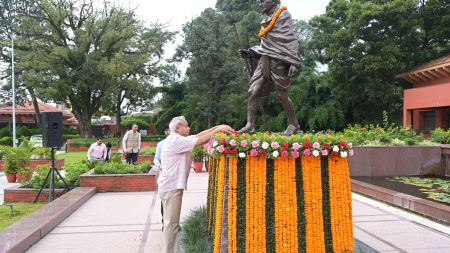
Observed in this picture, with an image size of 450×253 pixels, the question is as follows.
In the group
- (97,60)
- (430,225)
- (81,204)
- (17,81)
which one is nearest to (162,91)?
(97,60)

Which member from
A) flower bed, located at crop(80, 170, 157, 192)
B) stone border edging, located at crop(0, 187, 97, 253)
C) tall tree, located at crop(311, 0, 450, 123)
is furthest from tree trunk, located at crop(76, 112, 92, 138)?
stone border edging, located at crop(0, 187, 97, 253)

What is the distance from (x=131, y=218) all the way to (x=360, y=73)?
21045 mm

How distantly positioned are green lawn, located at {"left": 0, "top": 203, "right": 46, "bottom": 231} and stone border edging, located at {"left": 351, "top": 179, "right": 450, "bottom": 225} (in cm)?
717

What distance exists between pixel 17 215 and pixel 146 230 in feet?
10.3

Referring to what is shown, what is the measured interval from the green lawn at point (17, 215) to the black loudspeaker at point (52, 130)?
145 cm

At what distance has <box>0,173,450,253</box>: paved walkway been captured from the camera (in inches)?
216

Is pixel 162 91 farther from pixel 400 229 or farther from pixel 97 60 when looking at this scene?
pixel 400 229

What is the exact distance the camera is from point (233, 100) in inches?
1179

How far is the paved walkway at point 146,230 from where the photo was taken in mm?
5496

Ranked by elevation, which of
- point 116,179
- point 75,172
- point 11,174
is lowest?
point 11,174

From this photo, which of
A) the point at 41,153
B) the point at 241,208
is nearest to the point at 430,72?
the point at 41,153

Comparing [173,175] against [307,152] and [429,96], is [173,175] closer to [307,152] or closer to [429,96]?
[307,152]

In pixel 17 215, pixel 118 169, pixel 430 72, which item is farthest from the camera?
pixel 430 72

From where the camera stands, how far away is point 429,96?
22750 mm
